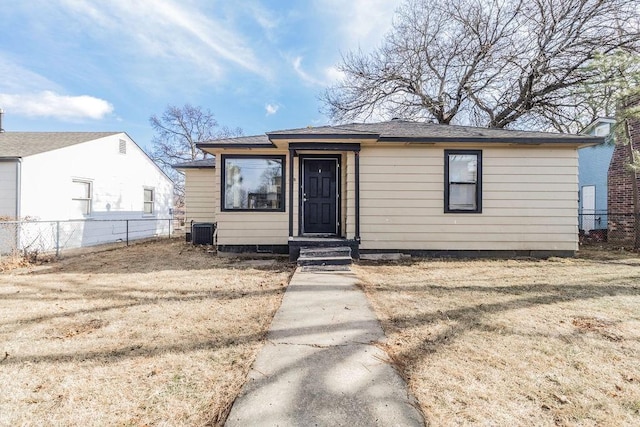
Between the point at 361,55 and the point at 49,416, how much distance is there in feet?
55.0

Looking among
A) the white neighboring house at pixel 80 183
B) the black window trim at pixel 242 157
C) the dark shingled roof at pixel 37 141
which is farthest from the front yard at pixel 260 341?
the dark shingled roof at pixel 37 141

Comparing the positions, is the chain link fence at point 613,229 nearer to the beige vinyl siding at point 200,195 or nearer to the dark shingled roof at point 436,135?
the dark shingled roof at point 436,135

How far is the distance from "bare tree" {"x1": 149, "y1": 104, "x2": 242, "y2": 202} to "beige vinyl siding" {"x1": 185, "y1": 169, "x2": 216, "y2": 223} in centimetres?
1951

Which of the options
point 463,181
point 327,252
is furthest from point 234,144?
point 463,181

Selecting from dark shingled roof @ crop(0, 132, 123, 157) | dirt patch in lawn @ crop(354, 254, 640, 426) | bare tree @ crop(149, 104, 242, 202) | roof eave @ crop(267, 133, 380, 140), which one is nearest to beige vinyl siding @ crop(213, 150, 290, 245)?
roof eave @ crop(267, 133, 380, 140)

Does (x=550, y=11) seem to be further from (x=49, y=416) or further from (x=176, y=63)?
(x=49, y=416)

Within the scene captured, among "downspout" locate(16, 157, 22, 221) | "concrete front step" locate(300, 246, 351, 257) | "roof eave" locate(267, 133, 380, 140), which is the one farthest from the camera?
"downspout" locate(16, 157, 22, 221)

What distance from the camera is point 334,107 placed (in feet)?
53.8

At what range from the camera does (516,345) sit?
2807 millimetres

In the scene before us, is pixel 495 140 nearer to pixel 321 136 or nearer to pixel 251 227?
pixel 321 136

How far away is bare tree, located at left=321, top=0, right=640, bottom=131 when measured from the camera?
12211mm

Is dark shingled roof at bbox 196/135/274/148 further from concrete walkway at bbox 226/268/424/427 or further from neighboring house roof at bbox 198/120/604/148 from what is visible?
concrete walkway at bbox 226/268/424/427

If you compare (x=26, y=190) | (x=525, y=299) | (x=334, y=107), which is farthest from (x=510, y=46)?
(x=26, y=190)

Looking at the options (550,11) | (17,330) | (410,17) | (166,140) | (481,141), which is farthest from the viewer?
(166,140)
